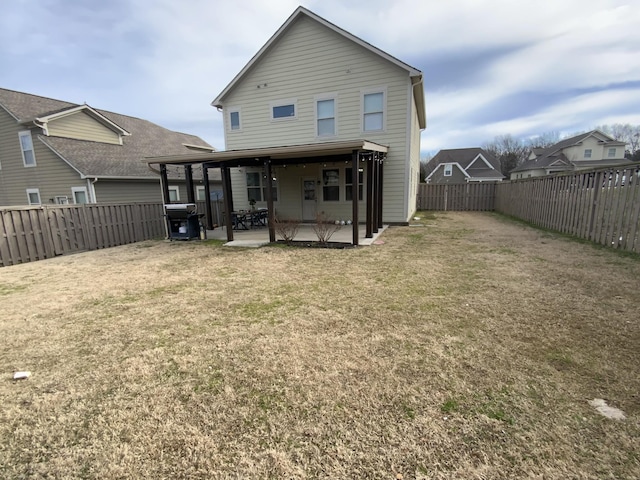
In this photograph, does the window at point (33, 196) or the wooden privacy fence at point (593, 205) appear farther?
the window at point (33, 196)

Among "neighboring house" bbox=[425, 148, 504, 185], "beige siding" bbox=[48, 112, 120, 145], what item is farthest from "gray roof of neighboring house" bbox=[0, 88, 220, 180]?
"neighboring house" bbox=[425, 148, 504, 185]

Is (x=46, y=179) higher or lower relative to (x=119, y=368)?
higher

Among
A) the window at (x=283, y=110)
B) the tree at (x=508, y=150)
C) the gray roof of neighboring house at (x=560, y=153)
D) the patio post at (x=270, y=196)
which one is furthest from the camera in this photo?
the tree at (x=508, y=150)

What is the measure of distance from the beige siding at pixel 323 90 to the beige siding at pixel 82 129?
312 inches

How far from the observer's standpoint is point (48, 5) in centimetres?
800

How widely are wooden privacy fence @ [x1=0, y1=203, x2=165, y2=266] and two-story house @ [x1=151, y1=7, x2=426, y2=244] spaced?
2327mm

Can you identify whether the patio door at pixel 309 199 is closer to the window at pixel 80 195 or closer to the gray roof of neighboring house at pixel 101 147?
the gray roof of neighboring house at pixel 101 147

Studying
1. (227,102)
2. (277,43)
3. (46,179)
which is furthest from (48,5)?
(46,179)

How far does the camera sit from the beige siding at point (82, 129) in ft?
45.0

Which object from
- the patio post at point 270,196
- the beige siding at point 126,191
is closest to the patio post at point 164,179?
the patio post at point 270,196

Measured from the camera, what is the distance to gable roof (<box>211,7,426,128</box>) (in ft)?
33.1

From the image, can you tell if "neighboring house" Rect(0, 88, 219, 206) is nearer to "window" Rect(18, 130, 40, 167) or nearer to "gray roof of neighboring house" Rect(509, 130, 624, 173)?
"window" Rect(18, 130, 40, 167)

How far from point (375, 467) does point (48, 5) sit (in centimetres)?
1263

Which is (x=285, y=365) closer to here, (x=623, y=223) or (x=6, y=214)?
(x=623, y=223)
